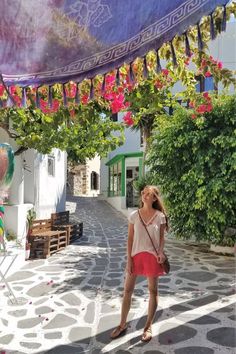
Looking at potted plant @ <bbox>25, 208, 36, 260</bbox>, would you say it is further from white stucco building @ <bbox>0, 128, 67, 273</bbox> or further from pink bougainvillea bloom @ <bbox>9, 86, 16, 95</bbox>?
pink bougainvillea bloom @ <bbox>9, 86, 16, 95</bbox>

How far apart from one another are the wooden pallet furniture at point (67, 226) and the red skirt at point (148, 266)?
7081 millimetres

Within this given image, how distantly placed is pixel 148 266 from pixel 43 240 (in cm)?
568

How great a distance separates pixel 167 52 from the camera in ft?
8.47

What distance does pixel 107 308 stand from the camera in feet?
18.6

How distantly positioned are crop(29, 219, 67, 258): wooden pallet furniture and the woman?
17.2 ft

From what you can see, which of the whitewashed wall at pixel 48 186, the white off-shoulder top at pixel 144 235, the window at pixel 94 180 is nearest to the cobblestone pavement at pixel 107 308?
the white off-shoulder top at pixel 144 235

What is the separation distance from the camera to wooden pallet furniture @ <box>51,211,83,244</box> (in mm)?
11185

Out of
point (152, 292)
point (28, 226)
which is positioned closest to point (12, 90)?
point (152, 292)

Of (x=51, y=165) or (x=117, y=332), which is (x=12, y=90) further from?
(x=51, y=165)

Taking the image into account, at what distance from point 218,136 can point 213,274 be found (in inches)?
133

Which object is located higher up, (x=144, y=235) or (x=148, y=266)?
(x=144, y=235)

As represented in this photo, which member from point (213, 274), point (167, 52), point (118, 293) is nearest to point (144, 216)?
point (167, 52)

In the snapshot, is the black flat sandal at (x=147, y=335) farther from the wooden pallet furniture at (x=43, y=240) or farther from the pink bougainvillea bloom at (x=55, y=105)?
the wooden pallet furniture at (x=43, y=240)

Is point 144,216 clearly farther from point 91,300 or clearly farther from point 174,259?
point 174,259
